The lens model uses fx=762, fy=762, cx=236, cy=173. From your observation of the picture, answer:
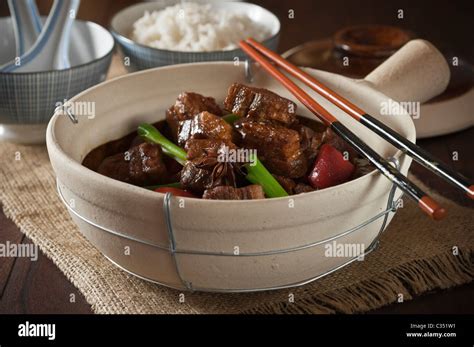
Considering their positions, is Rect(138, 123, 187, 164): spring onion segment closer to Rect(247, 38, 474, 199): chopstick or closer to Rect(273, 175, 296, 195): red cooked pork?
Rect(273, 175, 296, 195): red cooked pork

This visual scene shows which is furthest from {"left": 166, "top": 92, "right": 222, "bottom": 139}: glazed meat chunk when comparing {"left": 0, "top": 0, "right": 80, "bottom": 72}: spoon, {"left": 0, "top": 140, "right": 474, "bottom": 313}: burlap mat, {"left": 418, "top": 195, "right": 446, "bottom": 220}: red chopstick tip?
{"left": 0, "top": 0, "right": 80, "bottom": 72}: spoon

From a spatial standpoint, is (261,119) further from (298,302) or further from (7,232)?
(7,232)

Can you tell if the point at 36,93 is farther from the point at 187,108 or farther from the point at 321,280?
the point at 321,280

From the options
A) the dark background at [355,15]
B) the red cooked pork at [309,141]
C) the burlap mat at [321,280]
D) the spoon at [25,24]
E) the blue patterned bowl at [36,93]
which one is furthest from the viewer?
the dark background at [355,15]

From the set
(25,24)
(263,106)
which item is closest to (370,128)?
(263,106)

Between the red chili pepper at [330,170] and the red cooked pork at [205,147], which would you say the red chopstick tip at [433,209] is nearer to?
the red chili pepper at [330,170]

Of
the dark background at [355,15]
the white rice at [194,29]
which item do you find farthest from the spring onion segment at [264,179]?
the dark background at [355,15]

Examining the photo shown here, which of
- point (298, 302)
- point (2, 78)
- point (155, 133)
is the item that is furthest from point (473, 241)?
point (2, 78)
